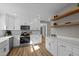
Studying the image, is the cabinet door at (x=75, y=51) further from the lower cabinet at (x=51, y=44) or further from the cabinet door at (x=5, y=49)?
the cabinet door at (x=5, y=49)

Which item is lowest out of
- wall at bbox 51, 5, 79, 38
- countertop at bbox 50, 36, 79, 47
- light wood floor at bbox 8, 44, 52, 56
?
light wood floor at bbox 8, 44, 52, 56

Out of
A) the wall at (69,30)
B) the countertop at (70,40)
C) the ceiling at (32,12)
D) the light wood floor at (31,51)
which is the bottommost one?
the light wood floor at (31,51)

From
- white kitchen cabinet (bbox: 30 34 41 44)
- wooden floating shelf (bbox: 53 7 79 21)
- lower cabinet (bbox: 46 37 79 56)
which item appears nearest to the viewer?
lower cabinet (bbox: 46 37 79 56)

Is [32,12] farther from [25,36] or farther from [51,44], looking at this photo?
[51,44]

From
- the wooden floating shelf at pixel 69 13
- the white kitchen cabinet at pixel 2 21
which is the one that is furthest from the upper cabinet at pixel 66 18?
the white kitchen cabinet at pixel 2 21

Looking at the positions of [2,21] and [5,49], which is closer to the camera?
[2,21]

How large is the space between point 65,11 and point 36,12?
56 cm

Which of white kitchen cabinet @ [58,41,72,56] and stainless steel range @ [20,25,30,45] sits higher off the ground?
stainless steel range @ [20,25,30,45]

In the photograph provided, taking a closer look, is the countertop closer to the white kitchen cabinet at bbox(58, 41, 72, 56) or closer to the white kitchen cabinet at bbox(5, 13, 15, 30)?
the white kitchen cabinet at bbox(58, 41, 72, 56)

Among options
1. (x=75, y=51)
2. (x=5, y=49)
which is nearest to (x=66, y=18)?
(x=75, y=51)

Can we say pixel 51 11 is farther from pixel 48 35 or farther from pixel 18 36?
pixel 18 36

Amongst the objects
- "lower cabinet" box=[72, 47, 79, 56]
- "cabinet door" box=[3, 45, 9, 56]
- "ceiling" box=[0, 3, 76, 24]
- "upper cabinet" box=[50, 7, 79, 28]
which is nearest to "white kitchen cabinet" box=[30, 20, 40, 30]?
"ceiling" box=[0, 3, 76, 24]

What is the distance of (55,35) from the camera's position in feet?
6.57

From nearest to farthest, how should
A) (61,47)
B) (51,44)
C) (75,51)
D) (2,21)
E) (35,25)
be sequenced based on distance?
(75,51) → (2,21) → (35,25) → (61,47) → (51,44)
